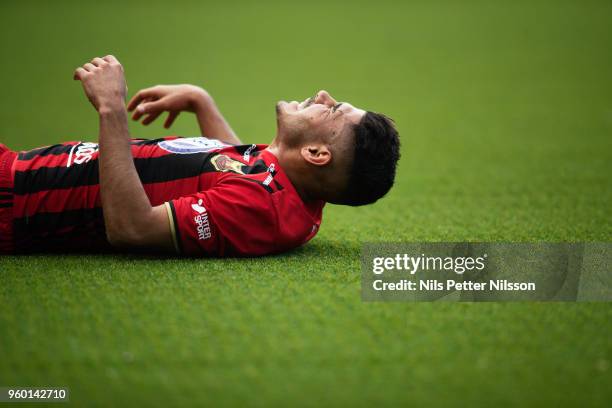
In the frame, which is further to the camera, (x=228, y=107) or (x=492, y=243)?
(x=228, y=107)

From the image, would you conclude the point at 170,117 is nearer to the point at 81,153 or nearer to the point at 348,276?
the point at 81,153

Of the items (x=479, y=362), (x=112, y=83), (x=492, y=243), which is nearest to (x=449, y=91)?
(x=492, y=243)

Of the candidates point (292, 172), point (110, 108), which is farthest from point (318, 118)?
point (110, 108)

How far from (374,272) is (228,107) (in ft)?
12.6

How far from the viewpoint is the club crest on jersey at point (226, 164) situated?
7.52 feet

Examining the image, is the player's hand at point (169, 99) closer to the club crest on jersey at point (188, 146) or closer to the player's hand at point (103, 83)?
the club crest on jersey at point (188, 146)

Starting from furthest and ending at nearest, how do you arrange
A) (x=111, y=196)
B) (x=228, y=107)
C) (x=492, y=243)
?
1. (x=228, y=107)
2. (x=492, y=243)
3. (x=111, y=196)

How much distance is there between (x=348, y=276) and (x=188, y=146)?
2.30 ft

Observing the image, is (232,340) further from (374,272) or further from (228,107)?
(228,107)

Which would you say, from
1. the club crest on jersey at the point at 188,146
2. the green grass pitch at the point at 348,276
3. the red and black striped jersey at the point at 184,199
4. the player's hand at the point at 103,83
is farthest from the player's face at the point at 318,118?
the player's hand at the point at 103,83

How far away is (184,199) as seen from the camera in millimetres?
2137

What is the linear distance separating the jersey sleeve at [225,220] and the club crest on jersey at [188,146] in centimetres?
21

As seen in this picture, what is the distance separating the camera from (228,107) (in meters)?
5.77

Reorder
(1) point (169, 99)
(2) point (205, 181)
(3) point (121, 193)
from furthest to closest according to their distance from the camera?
(1) point (169, 99), (2) point (205, 181), (3) point (121, 193)
